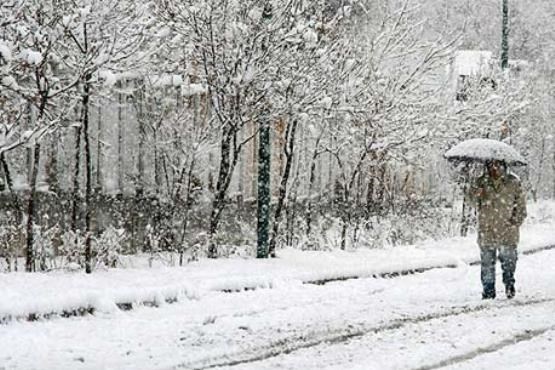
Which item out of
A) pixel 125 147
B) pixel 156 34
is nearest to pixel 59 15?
pixel 156 34

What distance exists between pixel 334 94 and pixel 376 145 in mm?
2215

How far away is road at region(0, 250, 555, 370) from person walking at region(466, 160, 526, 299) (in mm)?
452

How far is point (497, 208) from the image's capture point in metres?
13.1

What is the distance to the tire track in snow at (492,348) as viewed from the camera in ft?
29.4

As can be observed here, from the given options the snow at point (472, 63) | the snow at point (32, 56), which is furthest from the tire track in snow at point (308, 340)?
the snow at point (472, 63)

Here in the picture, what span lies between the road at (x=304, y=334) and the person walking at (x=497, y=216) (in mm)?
452

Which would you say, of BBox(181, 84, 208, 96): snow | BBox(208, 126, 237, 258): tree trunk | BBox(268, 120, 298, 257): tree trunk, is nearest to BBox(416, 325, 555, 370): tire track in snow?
BBox(268, 120, 298, 257): tree trunk

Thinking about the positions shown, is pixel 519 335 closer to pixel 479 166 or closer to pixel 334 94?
pixel 334 94

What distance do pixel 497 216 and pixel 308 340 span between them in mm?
4344

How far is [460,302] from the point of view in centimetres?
1295

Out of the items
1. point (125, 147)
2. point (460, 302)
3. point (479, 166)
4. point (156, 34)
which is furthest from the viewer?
point (479, 166)

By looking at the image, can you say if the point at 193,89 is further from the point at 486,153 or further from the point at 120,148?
the point at 486,153

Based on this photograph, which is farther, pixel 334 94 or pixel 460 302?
Answer: pixel 334 94

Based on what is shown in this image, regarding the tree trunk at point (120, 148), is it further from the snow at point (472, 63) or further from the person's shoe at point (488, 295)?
the snow at point (472, 63)
